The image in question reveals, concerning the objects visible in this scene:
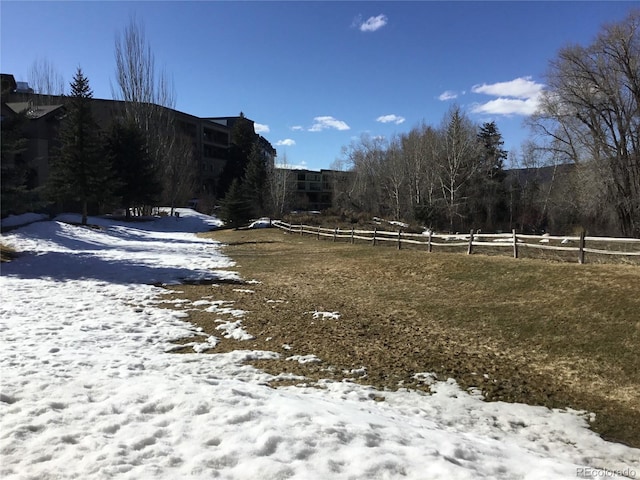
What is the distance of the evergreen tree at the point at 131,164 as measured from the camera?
41.4 meters

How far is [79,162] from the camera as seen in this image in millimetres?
31359

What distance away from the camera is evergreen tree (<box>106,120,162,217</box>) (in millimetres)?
41375

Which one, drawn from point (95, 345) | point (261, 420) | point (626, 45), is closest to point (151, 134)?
point (626, 45)

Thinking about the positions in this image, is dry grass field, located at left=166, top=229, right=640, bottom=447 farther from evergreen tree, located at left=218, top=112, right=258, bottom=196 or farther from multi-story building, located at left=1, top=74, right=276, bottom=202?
evergreen tree, located at left=218, top=112, right=258, bottom=196

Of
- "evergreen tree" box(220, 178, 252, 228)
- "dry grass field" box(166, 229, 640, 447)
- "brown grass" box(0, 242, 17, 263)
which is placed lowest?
"dry grass field" box(166, 229, 640, 447)

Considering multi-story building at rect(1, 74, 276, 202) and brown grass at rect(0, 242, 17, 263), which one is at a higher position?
multi-story building at rect(1, 74, 276, 202)

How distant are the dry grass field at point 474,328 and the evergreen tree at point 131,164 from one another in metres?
32.0

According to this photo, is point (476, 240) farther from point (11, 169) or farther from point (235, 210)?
point (235, 210)

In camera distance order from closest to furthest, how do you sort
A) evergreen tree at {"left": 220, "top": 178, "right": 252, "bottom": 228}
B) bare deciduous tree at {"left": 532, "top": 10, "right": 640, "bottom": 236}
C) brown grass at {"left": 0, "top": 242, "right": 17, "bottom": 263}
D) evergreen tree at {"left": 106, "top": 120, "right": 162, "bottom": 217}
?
brown grass at {"left": 0, "top": 242, "right": 17, "bottom": 263} → bare deciduous tree at {"left": 532, "top": 10, "right": 640, "bottom": 236} → evergreen tree at {"left": 220, "top": 178, "right": 252, "bottom": 228} → evergreen tree at {"left": 106, "top": 120, "right": 162, "bottom": 217}

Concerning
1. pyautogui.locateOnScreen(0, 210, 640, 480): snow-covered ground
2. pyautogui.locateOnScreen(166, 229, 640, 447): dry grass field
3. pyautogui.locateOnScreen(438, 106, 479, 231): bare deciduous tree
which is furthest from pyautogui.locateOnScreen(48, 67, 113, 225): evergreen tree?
pyautogui.locateOnScreen(438, 106, 479, 231): bare deciduous tree

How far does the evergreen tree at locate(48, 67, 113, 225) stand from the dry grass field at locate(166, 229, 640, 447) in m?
23.0

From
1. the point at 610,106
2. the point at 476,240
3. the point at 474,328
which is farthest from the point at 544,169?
the point at 474,328

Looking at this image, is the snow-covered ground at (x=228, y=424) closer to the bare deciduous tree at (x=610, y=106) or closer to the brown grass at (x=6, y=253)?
the brown grass at (x=6, y=253)

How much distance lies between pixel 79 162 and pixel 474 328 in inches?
1218
